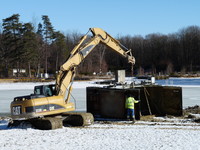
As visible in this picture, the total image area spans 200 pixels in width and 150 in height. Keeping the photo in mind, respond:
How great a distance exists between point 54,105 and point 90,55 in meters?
63.4

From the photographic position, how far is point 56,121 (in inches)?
555

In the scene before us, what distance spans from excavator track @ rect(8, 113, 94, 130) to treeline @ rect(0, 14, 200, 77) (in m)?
31.1

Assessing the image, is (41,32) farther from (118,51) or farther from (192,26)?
(118,51)

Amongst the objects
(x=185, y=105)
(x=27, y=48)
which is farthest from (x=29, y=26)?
(x=185, y=105)

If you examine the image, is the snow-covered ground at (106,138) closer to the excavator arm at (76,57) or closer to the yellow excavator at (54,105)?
the yellow excavator at (54,105)

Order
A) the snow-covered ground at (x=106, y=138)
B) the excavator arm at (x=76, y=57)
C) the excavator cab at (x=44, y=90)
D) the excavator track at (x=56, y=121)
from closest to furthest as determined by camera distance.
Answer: the snow-covered ground at (x=106, y=138) < the excavator track at (x=56, y=121) < the excavator cab at (x=44, y=90) < the excavator arm at (x=76, y=57)

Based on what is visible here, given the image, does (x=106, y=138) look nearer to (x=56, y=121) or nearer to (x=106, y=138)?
(x=106, y=138)

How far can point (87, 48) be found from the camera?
16625 mm

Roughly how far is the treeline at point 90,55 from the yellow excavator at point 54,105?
30.6 m

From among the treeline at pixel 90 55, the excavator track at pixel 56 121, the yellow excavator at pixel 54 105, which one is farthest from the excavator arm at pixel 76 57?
the treeline at pixel 90 55

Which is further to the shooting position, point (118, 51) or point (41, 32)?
point (41, 32)

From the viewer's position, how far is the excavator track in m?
14.0

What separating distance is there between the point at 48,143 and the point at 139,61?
303ft

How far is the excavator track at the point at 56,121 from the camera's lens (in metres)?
14.0
